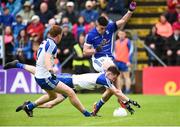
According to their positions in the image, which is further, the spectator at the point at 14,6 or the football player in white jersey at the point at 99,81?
the spectator at the point at 14,6

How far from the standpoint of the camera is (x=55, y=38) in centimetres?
1548

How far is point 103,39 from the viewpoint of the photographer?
57.6 ft

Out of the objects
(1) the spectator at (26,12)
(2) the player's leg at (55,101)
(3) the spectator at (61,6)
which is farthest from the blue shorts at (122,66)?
(2) the player's leg at (55,101)

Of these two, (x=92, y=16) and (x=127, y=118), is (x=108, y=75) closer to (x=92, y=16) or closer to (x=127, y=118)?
(x=127, y=118)

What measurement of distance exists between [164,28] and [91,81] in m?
11.0

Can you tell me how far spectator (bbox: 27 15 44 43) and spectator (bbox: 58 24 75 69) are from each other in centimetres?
84

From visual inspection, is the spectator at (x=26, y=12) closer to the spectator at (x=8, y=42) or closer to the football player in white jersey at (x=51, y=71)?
the spectator at (x=8, y=42)

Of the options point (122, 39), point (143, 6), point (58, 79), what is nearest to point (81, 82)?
point (58, 79)

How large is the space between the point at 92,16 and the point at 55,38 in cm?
1177

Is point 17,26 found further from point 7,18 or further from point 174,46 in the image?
point 174,46

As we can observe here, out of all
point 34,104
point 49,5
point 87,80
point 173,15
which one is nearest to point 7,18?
point 49,5

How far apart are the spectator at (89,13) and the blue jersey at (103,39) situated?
941 centimetres

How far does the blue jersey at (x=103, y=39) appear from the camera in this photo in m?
17.5

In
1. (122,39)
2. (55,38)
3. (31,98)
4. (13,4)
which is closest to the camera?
(55,38)
